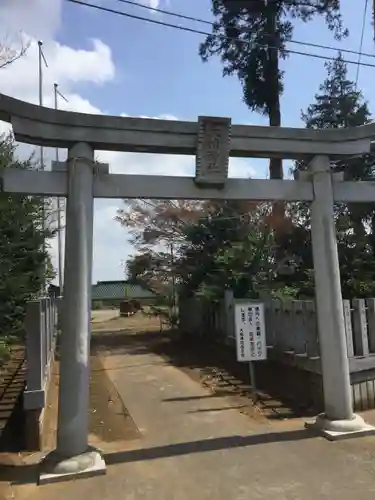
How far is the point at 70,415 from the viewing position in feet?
17.6

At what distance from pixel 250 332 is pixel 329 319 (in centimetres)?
232

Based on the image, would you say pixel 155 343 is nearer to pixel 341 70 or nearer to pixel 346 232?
pixel 346 232

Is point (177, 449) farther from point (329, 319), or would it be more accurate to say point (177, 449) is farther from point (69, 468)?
point (329, 319)

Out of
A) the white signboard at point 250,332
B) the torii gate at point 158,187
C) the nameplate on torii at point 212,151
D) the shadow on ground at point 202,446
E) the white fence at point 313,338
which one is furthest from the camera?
the white signboard at point 250,332

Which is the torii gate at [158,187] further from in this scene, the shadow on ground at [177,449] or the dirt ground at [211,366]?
the dirt ground at [211,366]

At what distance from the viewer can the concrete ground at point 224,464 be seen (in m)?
4.69

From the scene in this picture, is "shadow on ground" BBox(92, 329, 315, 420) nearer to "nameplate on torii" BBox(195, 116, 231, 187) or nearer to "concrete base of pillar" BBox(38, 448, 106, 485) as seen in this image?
"concrete base of pillar" BBox(38, 448, 106, 485)

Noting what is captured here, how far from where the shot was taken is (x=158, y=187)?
6082 millimetres

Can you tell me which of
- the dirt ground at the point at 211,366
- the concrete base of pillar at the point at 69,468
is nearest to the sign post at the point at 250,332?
the dirt ground at the point at 211,366

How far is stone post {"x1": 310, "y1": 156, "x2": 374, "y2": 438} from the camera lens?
20.6 ft

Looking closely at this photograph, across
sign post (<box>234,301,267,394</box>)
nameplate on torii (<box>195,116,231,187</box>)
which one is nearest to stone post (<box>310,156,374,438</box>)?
nameplate on torii (<box>195,116,231,187</box>)

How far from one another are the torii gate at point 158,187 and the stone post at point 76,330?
0.04 ft

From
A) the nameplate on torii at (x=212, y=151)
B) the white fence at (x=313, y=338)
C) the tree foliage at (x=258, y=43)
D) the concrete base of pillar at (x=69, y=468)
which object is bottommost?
the concrete base of pillar at (x=69, y=468)

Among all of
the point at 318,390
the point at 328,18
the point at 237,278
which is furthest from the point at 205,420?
the point at 328,18
